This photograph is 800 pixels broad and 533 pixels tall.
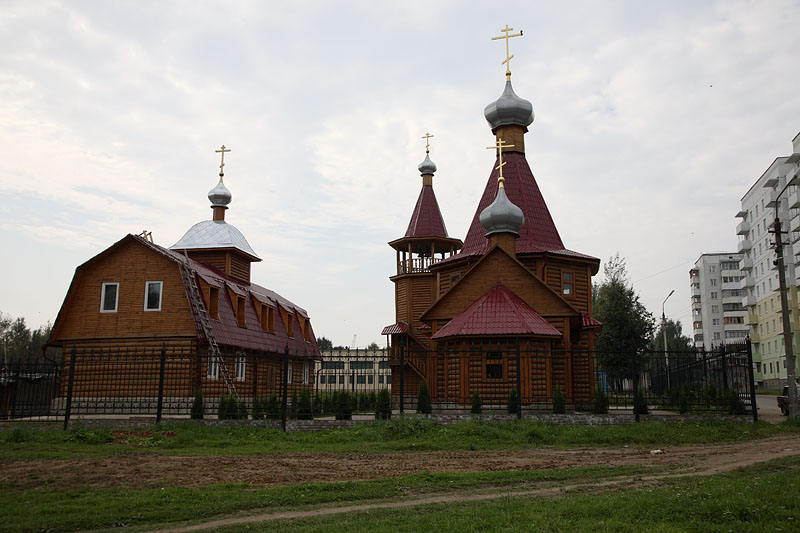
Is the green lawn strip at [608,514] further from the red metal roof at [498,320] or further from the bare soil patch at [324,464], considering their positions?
the red metal roof at [498,320]

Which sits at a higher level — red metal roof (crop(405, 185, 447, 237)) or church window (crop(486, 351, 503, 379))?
red metal roof (crop(405, 185, 447, 237))

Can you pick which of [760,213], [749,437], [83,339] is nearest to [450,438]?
[749,437]

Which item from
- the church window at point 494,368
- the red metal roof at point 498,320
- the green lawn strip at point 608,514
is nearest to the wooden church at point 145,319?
the red metal roof at point 498,320

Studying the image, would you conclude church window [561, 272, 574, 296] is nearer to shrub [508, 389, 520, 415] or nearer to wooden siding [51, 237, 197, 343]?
shrub [508, 389, 520, 415]

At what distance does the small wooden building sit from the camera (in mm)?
18594

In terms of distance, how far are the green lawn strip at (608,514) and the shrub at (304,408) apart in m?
8.66

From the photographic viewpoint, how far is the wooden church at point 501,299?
18578mm

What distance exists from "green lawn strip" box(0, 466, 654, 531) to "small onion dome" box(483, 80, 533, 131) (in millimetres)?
19790

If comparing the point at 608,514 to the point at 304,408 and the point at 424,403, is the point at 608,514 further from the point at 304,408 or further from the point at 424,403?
the point at 304,408

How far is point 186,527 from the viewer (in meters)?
6.39

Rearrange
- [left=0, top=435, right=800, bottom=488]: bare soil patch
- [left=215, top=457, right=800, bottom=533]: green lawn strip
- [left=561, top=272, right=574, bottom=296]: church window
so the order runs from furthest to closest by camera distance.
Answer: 1. [left=561, top=272, right=574, bottom=296]: church window
2. [left=0, top=435, right=800, bottom=488]: bare soil patch
3. [left=215, top=457, right=800, bottom=533]: green lawn strip

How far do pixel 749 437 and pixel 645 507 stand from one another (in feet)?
29.2

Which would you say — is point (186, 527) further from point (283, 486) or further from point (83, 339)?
point (83, 339)

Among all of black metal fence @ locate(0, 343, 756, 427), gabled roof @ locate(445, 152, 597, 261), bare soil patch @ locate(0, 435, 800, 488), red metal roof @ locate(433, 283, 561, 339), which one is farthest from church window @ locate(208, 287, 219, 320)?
bare soil patch @ locate(0, 435, 800, 488)
